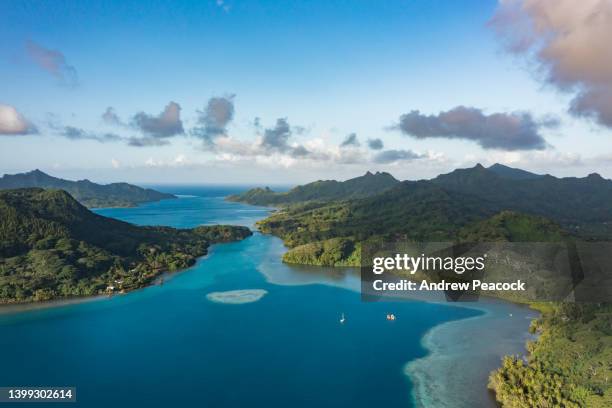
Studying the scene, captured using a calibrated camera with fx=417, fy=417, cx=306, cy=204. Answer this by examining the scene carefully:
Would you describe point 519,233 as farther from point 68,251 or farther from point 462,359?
point 68,251

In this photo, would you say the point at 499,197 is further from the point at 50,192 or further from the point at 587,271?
the point at 50,192

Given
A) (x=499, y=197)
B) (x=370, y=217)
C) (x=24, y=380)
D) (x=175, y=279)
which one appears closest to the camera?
(x=24, y=380)

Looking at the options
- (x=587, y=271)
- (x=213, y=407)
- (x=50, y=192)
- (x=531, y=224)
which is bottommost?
(x=213, y=407)

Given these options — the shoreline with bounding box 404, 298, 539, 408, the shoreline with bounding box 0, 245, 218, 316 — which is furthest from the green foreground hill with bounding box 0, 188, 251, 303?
the shoreline with bounding box 404, 298, 539, 408

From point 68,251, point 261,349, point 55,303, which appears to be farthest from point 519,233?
point 68,251

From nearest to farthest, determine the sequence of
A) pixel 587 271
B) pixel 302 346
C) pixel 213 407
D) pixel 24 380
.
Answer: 1. pixel 213 407
2. pixel 24 380
3. pixel 302 346
4. pixel 587 271

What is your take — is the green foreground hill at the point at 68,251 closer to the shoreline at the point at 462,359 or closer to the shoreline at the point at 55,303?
the shoreline at the point at 55,303

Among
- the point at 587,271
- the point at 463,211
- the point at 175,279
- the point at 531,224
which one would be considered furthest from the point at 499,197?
the point at 175,279
